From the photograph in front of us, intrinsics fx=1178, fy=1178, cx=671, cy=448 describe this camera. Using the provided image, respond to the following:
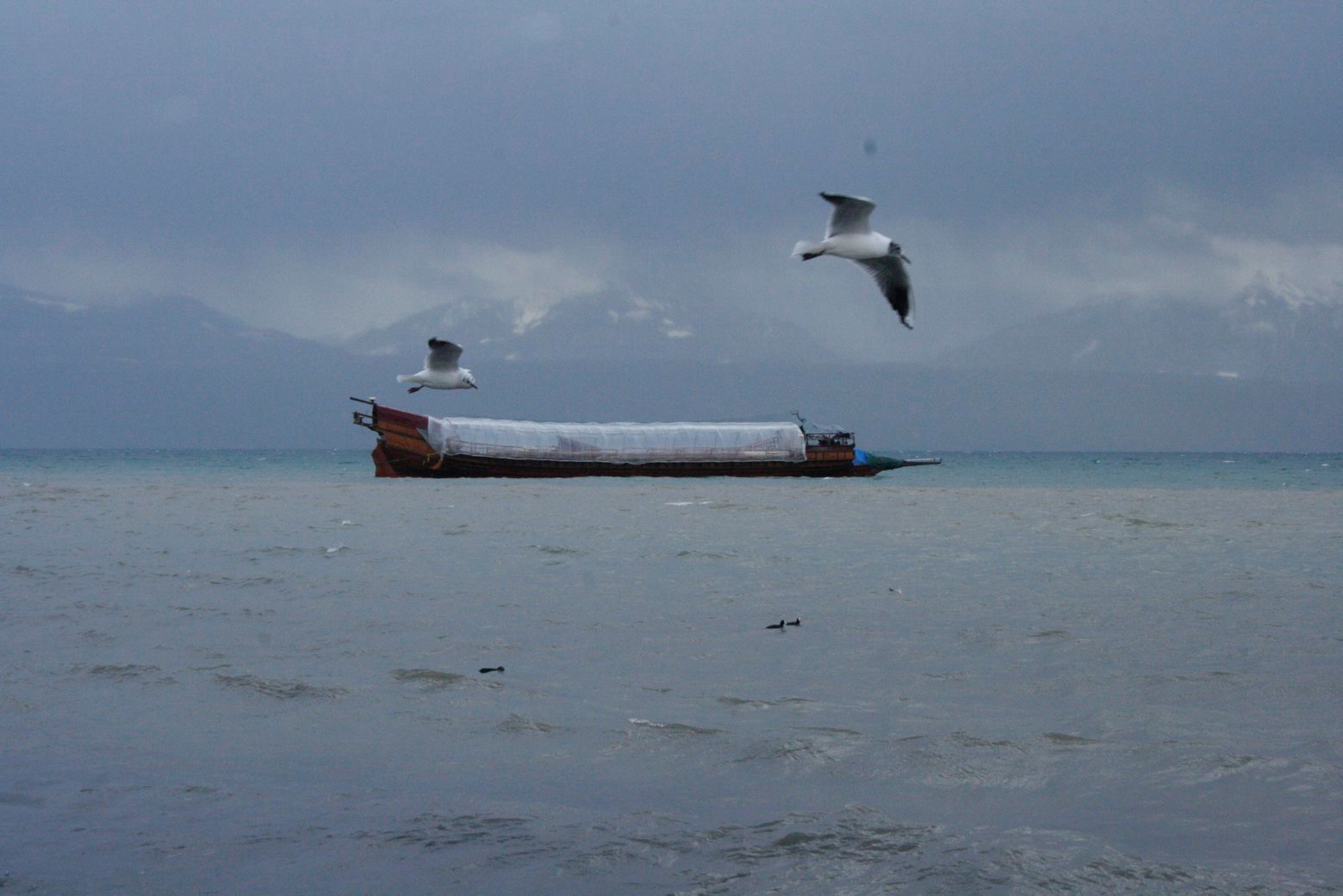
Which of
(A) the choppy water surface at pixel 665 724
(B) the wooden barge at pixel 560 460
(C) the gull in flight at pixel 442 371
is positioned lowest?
(A) the choppy water surface at pixel 665 724

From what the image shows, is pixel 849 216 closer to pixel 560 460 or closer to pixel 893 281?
pixel 893 281

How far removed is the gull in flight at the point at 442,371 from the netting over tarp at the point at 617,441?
18289mm

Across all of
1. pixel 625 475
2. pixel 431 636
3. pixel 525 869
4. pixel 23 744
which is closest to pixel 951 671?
pixel 431 636

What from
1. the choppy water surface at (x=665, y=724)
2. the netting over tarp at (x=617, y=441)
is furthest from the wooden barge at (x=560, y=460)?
the choppy water surface at (x=665, y=724)

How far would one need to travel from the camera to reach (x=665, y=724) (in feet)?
22.3

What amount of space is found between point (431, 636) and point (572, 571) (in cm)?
461

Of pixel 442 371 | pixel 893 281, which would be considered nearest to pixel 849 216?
pixel 893 281

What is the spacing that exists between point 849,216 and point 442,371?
1739 centimetres

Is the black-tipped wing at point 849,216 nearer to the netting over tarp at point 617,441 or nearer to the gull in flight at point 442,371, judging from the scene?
the gull in flight at point 442,371

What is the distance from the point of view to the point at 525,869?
456 cm

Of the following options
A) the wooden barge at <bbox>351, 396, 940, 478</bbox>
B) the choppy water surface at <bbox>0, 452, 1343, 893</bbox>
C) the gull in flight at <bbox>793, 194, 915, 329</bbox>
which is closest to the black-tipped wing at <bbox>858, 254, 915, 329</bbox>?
the gull in flight at <bbox>793, 194, 915, 329</bbox>

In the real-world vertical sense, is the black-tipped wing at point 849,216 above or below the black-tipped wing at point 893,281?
above

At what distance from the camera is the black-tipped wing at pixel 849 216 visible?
497 inches

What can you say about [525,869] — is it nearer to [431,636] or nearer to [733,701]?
[733,701]
